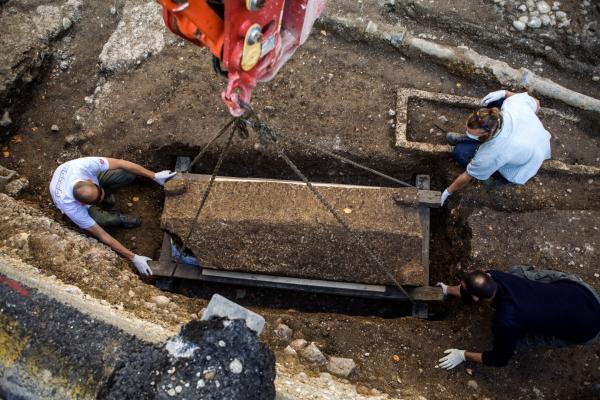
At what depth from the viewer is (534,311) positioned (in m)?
3.24

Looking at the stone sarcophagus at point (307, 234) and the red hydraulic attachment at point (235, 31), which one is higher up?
the red hydraulic attachment at point (235, 31)

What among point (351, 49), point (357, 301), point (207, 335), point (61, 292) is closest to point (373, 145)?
point (351, 49)

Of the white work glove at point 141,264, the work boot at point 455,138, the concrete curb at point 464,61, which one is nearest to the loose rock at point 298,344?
the white work glove at point 141,264

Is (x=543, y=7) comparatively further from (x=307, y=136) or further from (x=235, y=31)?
(x=235, y=31)

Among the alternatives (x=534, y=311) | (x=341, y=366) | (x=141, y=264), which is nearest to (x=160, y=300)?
(x=141, y=264)

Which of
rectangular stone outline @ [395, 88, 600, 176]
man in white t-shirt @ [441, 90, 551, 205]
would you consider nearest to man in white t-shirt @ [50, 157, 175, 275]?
rectangular stone outline @ [395, 88, 600, 176]

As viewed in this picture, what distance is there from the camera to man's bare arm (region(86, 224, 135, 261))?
409 cm

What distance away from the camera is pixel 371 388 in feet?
10.7

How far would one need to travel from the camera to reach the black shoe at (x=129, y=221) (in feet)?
14.5

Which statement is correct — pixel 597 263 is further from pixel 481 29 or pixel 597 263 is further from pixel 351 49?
pixel 351 49

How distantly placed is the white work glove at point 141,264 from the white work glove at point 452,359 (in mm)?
2478

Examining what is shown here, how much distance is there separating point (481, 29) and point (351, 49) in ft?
4.26

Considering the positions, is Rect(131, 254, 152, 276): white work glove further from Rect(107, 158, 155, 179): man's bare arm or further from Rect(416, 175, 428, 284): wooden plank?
Rect(416, 175, 428, 284): wooden plank

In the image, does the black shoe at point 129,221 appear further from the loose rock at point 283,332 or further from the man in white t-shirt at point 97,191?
the loose rock at point 283,332
